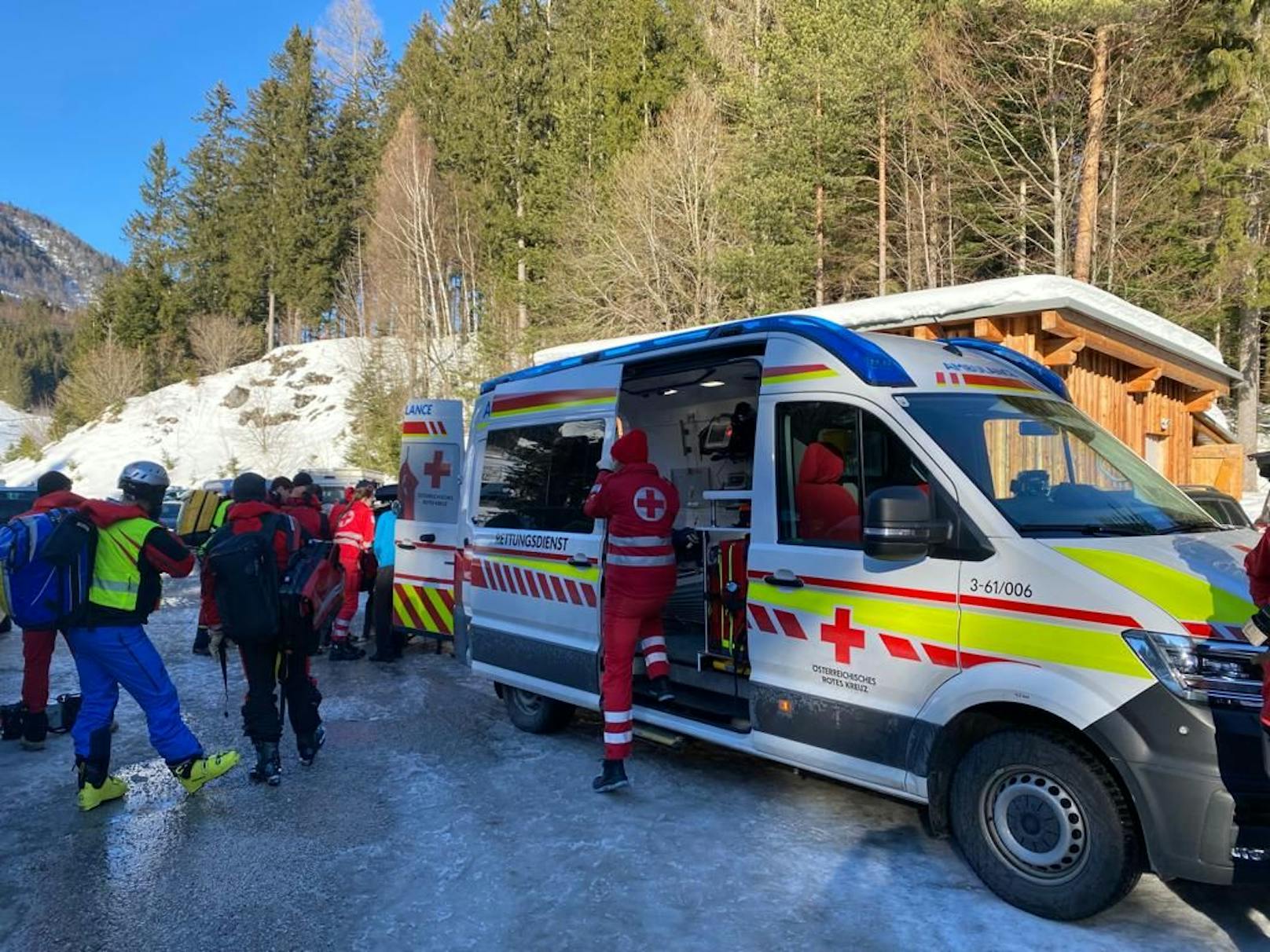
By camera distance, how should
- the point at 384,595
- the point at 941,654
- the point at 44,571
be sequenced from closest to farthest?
the point at 941,654 → the point at 44,571 → the point at 384,595

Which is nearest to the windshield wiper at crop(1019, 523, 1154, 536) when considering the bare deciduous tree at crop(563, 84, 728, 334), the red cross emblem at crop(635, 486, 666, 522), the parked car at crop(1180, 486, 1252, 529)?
the red cross emblem at crop(635, 486, 666, 522)

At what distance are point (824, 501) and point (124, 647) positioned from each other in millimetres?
3802

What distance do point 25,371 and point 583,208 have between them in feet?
288

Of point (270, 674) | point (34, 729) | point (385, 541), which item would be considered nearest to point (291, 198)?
point (385, 541)

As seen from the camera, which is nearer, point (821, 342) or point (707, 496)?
point (821, 342)

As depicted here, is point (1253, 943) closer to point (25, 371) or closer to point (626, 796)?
point (626, 796)

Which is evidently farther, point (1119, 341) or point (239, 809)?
point (1119, 341)

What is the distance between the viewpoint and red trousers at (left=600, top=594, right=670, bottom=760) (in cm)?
488

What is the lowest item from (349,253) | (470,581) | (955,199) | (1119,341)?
(470,581)

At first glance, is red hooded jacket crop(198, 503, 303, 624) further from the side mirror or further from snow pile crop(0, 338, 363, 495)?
snow pile crop(0, 338, 363, 495)

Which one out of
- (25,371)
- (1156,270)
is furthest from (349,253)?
(25,371)

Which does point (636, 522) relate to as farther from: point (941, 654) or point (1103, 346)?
point (1103, 346)

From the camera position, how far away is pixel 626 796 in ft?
16.1

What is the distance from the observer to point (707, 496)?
18.8 feet
